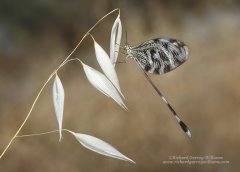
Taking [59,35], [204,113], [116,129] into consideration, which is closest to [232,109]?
[204,113]

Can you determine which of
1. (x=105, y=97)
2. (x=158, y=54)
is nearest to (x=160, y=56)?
(x=158, y=54)

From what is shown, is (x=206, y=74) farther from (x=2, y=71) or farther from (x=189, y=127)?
(x=2, y=71)

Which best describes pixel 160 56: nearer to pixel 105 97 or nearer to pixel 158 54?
pixel 158 54
